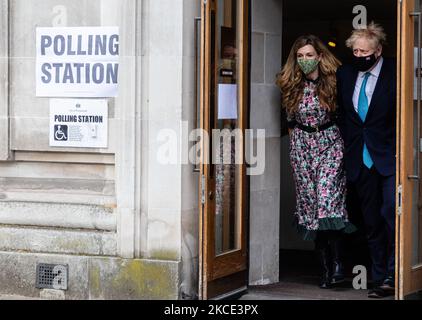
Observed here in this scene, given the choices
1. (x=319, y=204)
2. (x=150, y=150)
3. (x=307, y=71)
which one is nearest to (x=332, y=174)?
(x=319, y=204)

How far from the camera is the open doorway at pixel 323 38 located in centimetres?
1046

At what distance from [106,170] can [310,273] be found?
244cm

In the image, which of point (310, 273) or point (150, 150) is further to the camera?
point (310, 273)

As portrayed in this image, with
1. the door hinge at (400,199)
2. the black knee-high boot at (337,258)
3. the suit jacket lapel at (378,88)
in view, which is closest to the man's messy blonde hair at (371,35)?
the suit jacket lapel at (378,88)

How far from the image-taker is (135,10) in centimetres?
891

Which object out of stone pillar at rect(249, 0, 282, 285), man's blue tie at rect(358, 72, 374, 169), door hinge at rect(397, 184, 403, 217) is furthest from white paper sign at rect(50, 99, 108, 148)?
door hinge at rect(397, 184, 403, 217)

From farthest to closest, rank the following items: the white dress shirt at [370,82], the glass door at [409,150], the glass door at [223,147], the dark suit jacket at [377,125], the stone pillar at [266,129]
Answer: the stone pillar at [266,129]
the white dress shirt at [370,82]
the dark suit jacket at [377,125]
the glass door at [223,147]
the glass door at [409,150]

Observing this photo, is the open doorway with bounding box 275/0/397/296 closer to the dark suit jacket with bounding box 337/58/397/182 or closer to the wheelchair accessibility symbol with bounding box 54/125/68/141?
the dark suit jacket with bounding box 337/58/397/182

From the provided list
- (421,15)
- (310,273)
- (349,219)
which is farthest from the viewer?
(310,273)

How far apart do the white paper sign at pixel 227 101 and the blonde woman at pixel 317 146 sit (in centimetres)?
60

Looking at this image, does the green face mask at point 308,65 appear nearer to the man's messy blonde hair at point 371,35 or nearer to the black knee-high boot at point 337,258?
the man's messy blonde hair at point 371,35

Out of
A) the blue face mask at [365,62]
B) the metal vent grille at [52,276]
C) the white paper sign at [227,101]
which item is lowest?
the metal vent grille at [52,276]

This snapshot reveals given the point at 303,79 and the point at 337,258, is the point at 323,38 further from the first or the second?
the point at 337,258
